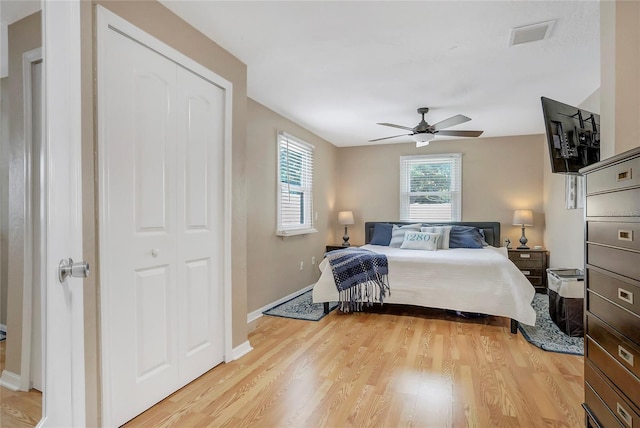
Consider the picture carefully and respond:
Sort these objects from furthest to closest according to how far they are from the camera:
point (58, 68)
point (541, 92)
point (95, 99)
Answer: point (541, 92)
point (95, 99)
point (58, 68)

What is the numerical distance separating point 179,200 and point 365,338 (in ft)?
6.64

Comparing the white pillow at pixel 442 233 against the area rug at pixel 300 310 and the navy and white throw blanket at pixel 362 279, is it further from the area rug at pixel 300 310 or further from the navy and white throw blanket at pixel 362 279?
the area rug at pixel 300 310

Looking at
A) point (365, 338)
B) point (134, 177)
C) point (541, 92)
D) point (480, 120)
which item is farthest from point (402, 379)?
point (480, 120)

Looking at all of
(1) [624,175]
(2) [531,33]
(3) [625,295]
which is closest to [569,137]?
(2) [531,33]

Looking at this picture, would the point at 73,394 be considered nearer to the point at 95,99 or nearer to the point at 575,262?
the point at 95,99

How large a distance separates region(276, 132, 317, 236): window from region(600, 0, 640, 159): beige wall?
3.20 meters

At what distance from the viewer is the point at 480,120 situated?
4551mm

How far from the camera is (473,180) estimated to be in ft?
18.4

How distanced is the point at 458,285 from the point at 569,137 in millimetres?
1907

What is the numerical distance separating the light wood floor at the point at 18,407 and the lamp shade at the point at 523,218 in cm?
556

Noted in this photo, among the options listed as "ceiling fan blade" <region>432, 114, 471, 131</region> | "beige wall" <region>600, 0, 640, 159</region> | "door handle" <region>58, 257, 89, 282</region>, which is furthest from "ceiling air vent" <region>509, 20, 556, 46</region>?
"door handle" <region>58, 257, 89, 282</region>

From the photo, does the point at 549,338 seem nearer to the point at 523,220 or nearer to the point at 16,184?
the point at 523,220

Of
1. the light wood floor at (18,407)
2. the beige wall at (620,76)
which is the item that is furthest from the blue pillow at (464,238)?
the light wood floor at (18,407)

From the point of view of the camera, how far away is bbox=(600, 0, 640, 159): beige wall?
63.9 inches
